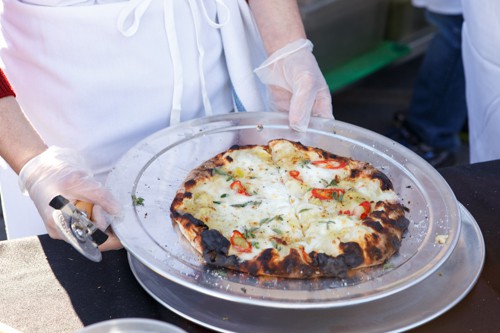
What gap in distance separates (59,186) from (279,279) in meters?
0.61

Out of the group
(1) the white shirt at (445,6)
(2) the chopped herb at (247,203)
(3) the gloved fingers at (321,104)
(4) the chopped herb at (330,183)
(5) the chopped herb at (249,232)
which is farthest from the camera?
(1) the white shirt at (445,6)

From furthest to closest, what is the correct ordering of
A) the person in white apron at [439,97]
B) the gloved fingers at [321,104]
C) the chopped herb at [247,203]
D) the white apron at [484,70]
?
the person in white apron at [439,97]
the white apron at [484,70]
the gloved fingers at [321,104]
the chopped herb at [247,203]

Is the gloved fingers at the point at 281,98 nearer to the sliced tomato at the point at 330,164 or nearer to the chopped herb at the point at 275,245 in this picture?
the sliced tomato at the point at 330,164

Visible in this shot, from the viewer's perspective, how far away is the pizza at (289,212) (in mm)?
1539

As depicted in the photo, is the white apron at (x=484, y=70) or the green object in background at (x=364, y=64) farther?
the green object in background at (x=364, y=64)

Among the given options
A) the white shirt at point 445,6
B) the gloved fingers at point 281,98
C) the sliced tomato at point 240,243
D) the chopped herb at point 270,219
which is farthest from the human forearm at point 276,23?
the white shirt at point 445,6

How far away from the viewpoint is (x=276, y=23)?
2.28 m

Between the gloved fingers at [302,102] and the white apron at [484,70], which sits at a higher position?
the gloved fingers at [302,102]

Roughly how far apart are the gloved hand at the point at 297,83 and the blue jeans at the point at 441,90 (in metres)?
2.38

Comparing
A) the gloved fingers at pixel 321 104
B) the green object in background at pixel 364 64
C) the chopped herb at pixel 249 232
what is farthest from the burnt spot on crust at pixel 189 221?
the green object in background at pixel 364 64

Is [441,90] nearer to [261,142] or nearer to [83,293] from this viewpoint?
[261,142]

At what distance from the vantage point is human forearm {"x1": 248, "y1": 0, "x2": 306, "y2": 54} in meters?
2.28

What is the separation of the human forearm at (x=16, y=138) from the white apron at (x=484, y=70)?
6.20 ft

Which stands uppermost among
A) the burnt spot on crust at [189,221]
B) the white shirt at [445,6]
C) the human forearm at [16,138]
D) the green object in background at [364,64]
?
the human forearm at [16,138]
